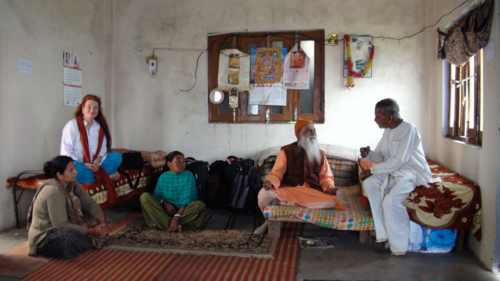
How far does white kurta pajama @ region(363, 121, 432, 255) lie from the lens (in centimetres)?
339

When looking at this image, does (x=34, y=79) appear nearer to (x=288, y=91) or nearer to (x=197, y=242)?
(x=197, y=242)

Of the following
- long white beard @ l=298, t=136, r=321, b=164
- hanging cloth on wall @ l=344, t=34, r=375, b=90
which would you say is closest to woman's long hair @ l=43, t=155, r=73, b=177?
long white beard @ l=298, t=136, r=321, b=164

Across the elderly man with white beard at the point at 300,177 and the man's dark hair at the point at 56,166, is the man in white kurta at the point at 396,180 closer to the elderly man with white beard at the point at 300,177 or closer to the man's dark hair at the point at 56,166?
the elderly man with white beard at the point at 300,177

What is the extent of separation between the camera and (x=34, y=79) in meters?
4.50

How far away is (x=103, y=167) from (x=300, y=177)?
2.35 m

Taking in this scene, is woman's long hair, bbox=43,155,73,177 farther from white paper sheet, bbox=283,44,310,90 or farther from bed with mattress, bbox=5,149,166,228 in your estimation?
white paper sheet, bbox=283,44,310,90

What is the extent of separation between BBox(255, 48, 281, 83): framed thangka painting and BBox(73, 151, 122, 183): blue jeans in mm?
2338

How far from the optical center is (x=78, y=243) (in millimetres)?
3260

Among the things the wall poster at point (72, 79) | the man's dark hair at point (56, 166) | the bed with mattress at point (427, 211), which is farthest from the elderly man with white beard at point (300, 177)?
the wall poster at point (72, 79)

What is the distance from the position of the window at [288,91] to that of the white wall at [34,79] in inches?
75.3

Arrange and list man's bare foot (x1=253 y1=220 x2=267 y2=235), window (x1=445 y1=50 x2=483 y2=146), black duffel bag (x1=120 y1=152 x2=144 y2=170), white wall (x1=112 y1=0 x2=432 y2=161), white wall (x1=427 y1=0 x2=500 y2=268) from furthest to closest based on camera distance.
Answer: white wall (x1=112 y1=0 x2=432 y2=161) → black duffel bag (x1=120 y1=152 x2=144 y2=170) → man's bare foot (x1=253 y1=220 x2=267 y2=235) → window (x1=445 y1=50 x2=483 y2=146) → white wall (x1=427 y1=0 x2=500 y2=268)

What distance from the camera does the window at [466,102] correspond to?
3.74 meters

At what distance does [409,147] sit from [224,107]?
9.99ft

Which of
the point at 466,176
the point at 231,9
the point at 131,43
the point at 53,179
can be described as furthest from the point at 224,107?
the point at 466,176
